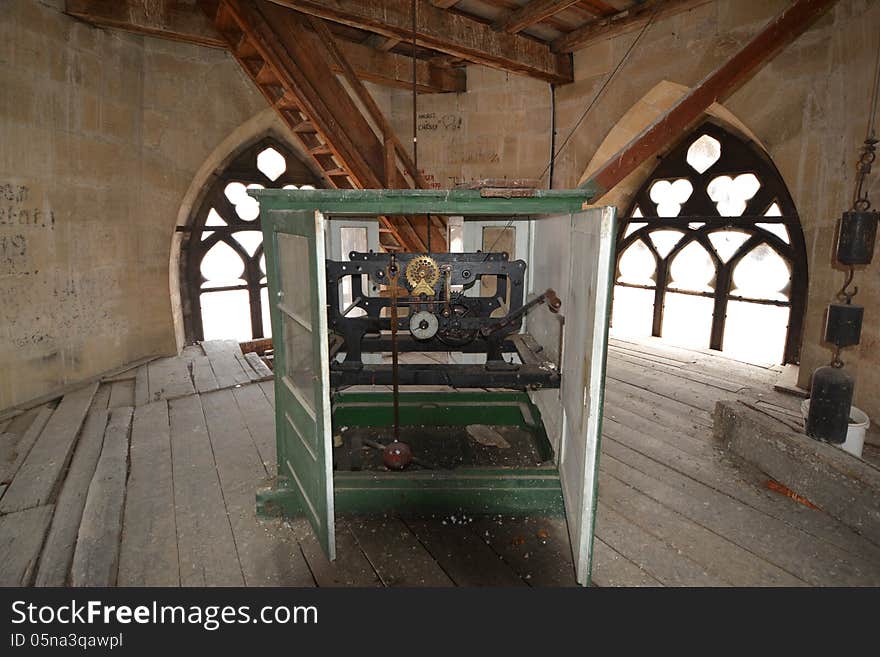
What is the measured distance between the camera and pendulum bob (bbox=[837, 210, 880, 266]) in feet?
9.87

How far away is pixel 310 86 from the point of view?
447 cm

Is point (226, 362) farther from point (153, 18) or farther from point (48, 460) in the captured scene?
point (153, 18)

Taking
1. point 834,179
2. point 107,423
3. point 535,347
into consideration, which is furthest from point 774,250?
point 107,423

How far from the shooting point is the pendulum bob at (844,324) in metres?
3.07

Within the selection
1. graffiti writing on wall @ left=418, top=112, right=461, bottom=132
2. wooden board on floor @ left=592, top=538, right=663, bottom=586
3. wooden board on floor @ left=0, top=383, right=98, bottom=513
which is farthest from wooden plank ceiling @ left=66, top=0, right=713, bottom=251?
wooden board on floor @ left=0, top=383, right=98, bottom=513

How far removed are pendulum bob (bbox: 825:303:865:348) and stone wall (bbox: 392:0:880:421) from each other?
123cm

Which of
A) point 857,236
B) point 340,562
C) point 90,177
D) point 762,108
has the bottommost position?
point 340,562

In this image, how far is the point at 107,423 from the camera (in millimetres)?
4094

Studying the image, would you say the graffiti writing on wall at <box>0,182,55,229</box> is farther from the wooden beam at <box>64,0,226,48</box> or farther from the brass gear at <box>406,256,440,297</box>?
the brass gear at <box>406,256,440,297</box>

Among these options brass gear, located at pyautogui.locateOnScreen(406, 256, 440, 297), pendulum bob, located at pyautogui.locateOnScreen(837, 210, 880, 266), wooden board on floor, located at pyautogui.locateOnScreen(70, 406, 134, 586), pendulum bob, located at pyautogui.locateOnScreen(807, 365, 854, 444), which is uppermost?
pendulum bob, located at pyautogui.locateOnScreen(837, 210, 880, 266)

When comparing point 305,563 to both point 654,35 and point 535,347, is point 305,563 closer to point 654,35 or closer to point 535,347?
point 535,347

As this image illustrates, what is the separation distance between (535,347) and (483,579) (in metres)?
1.74

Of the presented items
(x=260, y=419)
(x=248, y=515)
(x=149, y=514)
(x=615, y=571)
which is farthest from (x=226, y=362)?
(x=615, y=571)

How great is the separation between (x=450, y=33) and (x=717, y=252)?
3900mm
